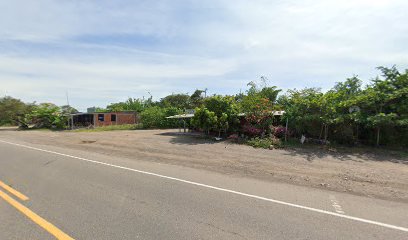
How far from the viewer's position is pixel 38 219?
16.1 ft

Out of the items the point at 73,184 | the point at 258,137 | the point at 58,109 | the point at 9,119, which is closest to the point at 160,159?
the point at 73,184

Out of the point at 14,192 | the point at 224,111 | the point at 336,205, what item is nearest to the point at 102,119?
the point at 224,111

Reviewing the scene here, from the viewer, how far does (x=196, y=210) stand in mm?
5363

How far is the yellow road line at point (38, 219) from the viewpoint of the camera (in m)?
4.29

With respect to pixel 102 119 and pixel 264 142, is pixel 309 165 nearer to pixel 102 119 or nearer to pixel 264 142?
pixel 264 142

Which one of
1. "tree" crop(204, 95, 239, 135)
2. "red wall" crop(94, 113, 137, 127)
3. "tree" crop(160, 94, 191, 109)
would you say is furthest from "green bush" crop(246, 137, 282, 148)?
"tree" crop(160, 94, 191, 109)

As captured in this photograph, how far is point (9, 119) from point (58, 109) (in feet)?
32.4

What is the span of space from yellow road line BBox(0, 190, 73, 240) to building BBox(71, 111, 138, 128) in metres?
35.9

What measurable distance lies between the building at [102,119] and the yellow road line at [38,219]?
1413 inches

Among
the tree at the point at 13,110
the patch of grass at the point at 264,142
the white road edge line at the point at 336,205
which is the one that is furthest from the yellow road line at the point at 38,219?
the tree at the point at 13,110

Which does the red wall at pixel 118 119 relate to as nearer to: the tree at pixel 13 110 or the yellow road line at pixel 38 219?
the tree at pixel 13 110

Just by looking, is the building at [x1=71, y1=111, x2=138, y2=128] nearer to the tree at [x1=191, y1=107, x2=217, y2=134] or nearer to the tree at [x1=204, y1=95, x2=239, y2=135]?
the tree at [x1=191, y1=107, x2=217, y2=134]

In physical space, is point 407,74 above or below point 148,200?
above

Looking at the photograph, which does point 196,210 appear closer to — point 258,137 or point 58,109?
point 258,137
